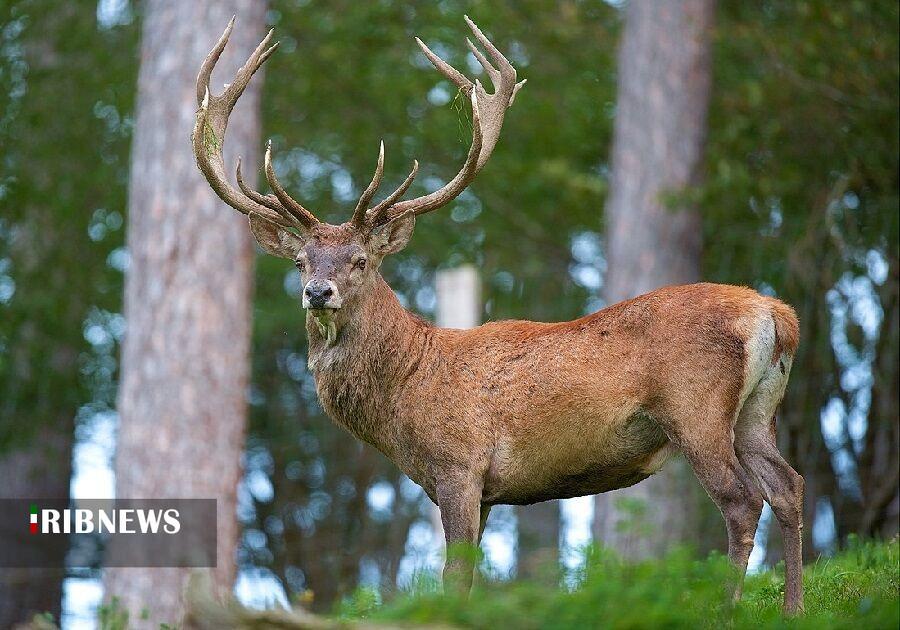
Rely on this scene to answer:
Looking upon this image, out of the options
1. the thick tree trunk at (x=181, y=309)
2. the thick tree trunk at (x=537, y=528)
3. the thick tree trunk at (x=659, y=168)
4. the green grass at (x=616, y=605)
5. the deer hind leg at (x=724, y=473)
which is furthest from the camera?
the thick tree trunk at (x=537, y=528)

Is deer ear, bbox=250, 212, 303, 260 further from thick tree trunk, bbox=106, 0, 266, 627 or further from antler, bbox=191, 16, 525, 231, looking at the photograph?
thick tree trunk, bbox=106, 0, 266, 627

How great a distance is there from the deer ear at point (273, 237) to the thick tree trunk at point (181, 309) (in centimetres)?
322

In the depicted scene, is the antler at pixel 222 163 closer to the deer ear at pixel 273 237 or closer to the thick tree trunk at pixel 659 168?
the deer ear at pixel 273 237

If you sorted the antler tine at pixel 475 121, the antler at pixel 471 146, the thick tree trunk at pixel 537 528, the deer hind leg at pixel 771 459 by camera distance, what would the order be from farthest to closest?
the thick tree trunk at pixel 537 528
the antler tine at pixel 475 121
the antler at pixel 471 146
the deer hind leg at pixel 771 459

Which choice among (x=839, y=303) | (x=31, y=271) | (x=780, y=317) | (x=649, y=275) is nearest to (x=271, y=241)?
(x=780, y=317)

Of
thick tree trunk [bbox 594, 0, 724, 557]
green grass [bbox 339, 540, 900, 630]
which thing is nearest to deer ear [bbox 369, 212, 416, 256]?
green grass [bbox 339, 540, 900, 630]

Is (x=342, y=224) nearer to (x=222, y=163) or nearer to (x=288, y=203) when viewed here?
(x=288, y=203)

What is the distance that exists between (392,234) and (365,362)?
80 cm

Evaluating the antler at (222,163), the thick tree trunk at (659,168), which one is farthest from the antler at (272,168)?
the thick tree trunk at (659,168)

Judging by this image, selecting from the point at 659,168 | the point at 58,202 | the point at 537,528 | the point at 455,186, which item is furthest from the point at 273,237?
the point at 537,528

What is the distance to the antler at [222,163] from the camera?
7125 millimetres

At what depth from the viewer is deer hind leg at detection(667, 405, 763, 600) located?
6281 millimetres

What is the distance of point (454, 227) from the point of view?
1684cm

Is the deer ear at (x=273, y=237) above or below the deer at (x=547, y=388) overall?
above
